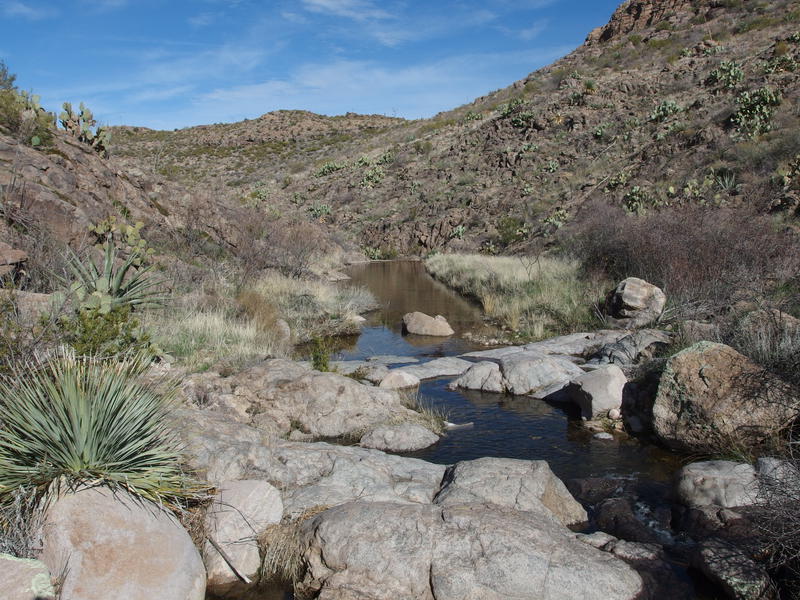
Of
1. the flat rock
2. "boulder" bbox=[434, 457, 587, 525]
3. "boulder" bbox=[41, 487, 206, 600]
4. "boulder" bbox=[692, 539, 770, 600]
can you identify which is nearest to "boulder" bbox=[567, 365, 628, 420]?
the flat rock

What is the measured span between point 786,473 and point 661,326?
27.3 feet

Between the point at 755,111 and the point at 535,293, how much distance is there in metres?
14.9

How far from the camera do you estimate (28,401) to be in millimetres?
4293

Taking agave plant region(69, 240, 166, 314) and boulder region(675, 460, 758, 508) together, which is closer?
boulder region(675, 460, 758, 508)

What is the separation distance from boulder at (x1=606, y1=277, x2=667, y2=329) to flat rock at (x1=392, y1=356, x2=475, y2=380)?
4.15 metres

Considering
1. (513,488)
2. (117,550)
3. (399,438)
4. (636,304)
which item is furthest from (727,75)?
(117,550)

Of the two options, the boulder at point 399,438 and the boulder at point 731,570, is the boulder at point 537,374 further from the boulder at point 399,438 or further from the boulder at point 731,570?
the boulder at point 731,570

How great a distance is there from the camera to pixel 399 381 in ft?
34.1

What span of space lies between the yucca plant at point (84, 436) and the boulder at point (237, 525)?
0.28 m

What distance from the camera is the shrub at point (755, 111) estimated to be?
23.1 meters

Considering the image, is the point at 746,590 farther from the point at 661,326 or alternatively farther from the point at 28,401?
the point at 661,326

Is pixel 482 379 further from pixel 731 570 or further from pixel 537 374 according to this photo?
pixel 731 570

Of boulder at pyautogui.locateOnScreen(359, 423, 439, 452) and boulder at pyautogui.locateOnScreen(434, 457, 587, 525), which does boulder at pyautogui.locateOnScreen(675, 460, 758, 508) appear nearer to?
boulder at pyautogui.locateOnScreen(434, 457, 587, 525)

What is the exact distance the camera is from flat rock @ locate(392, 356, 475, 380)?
1123 cm
